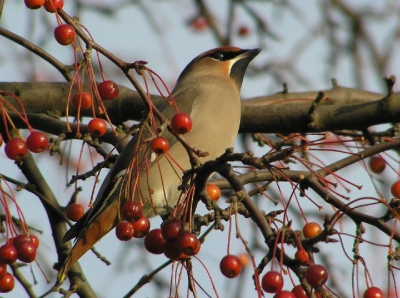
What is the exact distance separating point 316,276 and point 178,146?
6.76 feet

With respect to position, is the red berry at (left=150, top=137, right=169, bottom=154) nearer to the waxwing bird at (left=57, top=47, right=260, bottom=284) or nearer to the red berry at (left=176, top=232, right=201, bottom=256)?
the waxwing bird at (left=57, top=47, right=260, bottom=284)

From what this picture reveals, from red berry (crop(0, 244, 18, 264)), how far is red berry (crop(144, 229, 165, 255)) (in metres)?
0.46

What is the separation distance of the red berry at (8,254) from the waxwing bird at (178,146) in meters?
0.42

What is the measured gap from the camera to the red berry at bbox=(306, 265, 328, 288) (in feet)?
6.93

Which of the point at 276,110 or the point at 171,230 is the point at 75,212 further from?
the point at 171,230

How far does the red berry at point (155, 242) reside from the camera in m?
2.56

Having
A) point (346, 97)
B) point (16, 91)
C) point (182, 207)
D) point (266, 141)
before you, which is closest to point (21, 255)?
point (182, 207)

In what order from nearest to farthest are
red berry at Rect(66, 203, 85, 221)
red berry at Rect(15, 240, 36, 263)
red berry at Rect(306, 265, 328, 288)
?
red berry at Rect(306, 265, 328, 288) < red berry at Rect(15, 240, 36, 263) < red berry at Rect(66, 203, 85, 221)

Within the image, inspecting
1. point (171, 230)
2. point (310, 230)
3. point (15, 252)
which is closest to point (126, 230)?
point (171, 230)

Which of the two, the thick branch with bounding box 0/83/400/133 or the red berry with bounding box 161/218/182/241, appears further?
the thick branch with bounding box 0/83/400/133

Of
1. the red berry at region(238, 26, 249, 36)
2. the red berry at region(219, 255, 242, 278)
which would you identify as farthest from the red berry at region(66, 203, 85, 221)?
the red berry at region(238, 26, 249, 36)

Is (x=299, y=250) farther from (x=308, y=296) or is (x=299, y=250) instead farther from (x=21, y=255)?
(x=21, y=255)

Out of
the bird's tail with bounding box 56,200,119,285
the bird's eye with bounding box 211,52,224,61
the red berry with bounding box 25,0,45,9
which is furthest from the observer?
the bird's eye with bounding box 211,52,224,61

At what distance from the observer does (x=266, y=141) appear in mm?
4234
